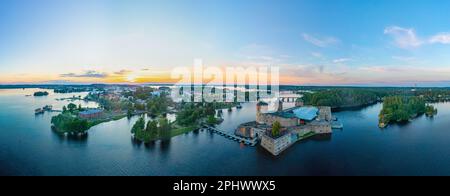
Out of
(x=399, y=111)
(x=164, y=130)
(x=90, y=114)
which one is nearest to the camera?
(x=164, y=130)

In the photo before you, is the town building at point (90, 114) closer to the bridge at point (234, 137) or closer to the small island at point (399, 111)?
the bridge at point (234, 137)

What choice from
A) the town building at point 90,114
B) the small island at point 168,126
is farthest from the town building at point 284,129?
the town building at point 90,114

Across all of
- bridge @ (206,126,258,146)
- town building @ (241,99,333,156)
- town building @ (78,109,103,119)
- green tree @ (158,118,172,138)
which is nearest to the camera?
town building @ (241,99,333,156)

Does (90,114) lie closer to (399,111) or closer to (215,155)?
(215,155)

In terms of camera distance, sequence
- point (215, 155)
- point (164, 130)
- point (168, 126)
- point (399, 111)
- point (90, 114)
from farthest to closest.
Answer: point (399, 111) → point (90, 114) → point (168, 126) → point (164, 130) → point (215, 155)

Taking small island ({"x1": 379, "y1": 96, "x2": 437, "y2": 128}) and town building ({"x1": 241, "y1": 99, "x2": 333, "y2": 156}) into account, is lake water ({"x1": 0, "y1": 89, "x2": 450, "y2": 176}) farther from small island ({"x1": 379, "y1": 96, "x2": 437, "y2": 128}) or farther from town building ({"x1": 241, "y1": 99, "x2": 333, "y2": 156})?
small island ({"x1": 379, "y1": 96, "x2": 437, "y2": 128})

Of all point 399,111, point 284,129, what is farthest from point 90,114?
point 399,111

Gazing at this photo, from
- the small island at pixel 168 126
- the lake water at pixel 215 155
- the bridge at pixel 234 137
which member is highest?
the small island at pixel 168 126

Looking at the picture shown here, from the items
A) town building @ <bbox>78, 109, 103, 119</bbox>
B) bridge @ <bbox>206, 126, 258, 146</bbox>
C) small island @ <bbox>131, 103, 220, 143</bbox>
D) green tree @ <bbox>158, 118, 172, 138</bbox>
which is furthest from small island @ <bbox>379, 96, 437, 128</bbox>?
town building @ <bbox>78, 109, 103, 119</bbox>

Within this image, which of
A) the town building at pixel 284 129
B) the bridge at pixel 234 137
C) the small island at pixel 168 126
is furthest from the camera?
the small island at pixel 168 126
